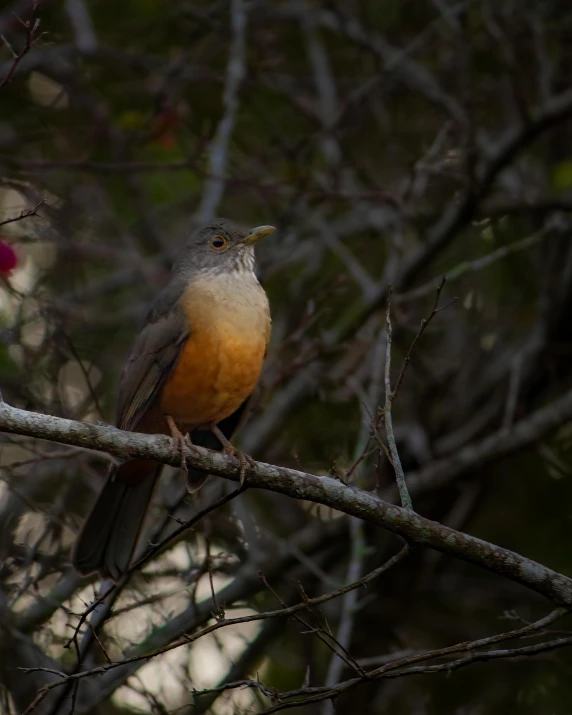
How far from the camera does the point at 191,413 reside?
5453mm

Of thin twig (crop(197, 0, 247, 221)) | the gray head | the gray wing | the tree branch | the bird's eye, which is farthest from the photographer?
thin twig (crop(197, 0, 247, 221))

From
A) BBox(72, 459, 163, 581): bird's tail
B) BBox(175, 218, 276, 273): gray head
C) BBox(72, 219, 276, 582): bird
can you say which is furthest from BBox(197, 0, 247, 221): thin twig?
BBox(72, 459, 163, 581): bird's tail

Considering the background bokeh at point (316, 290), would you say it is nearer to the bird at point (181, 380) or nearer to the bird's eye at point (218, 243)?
the bird at point (181, 380)

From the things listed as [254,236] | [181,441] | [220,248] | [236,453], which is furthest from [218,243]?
[181,441]

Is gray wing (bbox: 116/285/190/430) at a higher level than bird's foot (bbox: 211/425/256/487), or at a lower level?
higher

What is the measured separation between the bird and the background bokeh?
286 millimetres

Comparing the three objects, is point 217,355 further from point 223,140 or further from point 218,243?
point 223,140

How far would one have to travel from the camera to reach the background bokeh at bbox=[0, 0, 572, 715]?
6055 millimetres

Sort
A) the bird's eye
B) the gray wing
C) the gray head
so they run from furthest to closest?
the bird's eye, the gray head, the gray wing

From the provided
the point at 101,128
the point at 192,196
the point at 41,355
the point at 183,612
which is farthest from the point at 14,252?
the point at 192,196

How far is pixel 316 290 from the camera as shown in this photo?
7168 millimetres

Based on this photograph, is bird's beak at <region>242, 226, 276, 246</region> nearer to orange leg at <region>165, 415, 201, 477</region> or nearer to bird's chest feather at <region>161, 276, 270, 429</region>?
bird's chest feather at <region>161, 276, 270, 429</region>

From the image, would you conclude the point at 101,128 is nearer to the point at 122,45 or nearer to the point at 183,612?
the point at 122,45

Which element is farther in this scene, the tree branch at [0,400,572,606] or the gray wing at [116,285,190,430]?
the gray wing at [116,285,190,430]
